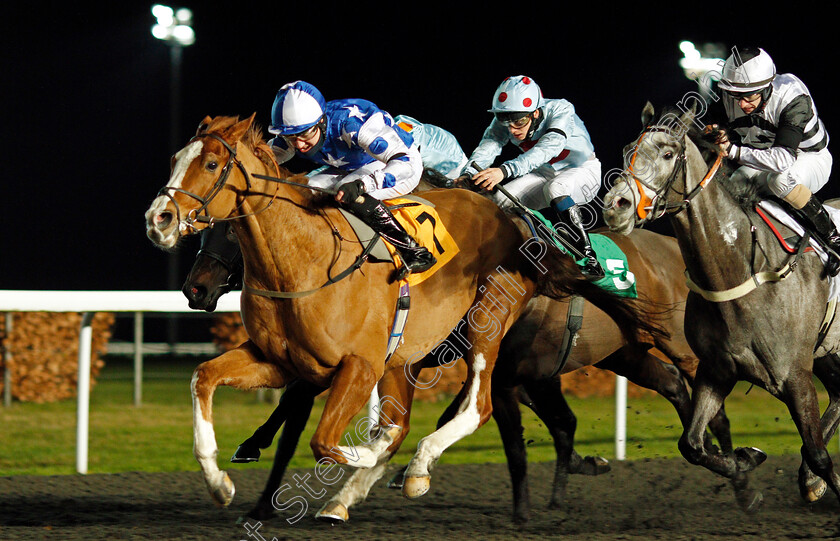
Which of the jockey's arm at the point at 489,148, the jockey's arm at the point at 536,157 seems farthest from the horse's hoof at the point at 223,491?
the jockey's arm at the point at 489,148

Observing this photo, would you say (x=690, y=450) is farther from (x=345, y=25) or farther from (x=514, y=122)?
(x=345, y=25)

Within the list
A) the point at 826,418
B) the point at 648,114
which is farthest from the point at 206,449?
the point at 826,418

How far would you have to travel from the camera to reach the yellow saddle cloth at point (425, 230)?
378cm

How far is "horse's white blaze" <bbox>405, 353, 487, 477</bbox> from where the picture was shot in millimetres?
3602

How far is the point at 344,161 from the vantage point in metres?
3.89

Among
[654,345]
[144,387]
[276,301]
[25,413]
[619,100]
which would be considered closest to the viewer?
[276,301]

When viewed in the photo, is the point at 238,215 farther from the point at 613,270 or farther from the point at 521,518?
the point at 613,270

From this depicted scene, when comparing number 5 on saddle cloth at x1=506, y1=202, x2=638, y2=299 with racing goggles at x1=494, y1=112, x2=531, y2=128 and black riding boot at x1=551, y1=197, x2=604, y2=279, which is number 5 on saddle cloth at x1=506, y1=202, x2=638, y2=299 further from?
racing goggles at x1=494, y1=112, x2=531, y2=128

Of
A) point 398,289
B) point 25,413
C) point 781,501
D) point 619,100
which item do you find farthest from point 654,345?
point 619,100

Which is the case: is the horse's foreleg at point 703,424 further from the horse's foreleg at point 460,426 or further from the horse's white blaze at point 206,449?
the horse's white blaze at point 206,449

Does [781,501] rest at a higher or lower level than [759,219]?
lower

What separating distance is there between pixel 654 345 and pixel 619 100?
15954 millimetres

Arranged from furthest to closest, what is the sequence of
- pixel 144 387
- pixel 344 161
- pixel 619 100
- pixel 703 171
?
1. pixel 619 100
2. pixel 144 387
3. pixel 344 161
4. pixel 703 171

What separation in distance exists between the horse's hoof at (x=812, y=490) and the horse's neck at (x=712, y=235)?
108 centimetres
